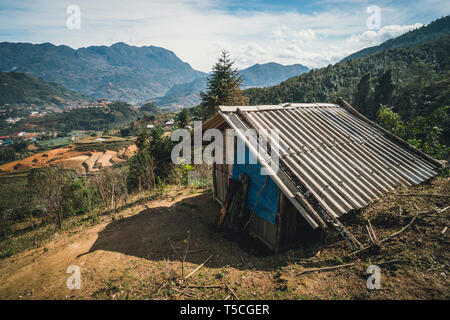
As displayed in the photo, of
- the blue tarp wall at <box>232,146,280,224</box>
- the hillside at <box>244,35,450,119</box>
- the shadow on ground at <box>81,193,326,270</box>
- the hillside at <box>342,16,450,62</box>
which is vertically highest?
the hillside at <box>342,16,450,62</box>

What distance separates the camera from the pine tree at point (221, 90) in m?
26.2

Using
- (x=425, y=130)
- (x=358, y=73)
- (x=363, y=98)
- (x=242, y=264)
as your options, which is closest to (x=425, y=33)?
(x=358, y=73)

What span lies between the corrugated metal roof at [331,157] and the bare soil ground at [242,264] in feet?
1.76

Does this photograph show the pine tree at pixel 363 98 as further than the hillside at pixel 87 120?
No

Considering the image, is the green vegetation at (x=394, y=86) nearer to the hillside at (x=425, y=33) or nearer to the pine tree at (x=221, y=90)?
the pine tree at (x=221, y=90)

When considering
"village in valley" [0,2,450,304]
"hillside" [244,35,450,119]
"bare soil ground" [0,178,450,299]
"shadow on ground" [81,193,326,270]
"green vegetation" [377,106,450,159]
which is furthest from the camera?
"hillside" [244,35,450,119]

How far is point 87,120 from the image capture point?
166 meters

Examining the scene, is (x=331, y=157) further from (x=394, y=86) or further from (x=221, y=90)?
(x=394, y=86)

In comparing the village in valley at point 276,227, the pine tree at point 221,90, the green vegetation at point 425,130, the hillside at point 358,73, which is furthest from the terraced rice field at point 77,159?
the green vegetation at point 425,130

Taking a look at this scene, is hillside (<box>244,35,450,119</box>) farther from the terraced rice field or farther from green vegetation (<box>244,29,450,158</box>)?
the terraced rice field

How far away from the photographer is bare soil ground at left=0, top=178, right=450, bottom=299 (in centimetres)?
349

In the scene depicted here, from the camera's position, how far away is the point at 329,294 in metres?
3.45

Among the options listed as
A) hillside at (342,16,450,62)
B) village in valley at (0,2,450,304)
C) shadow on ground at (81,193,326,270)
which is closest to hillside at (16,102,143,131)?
shadow on ground at (81,193,326,270)

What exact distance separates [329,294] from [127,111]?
693ft
